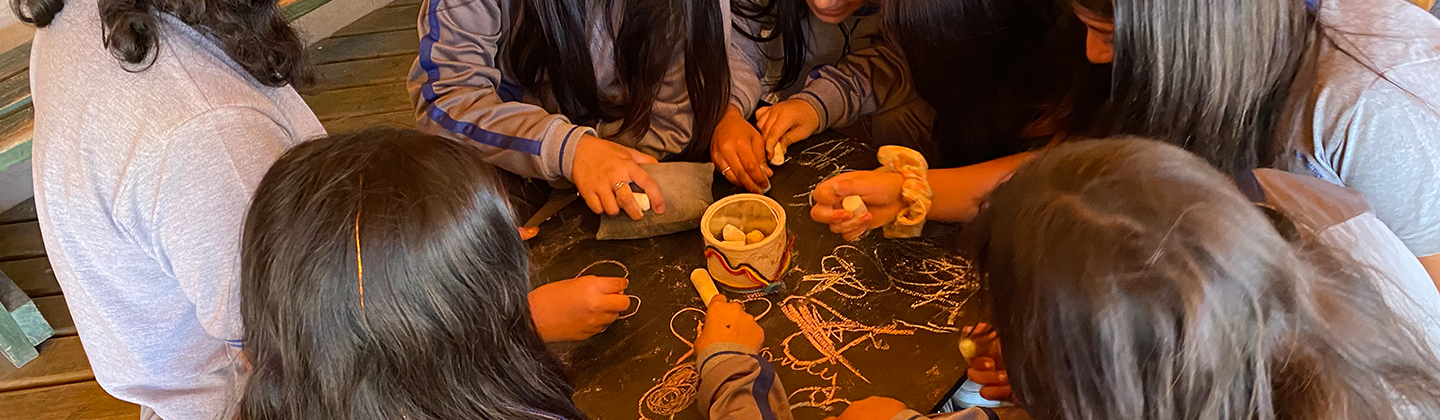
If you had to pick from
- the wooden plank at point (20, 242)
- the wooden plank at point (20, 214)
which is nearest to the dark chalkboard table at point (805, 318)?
the wooden plank at point (20, 242)

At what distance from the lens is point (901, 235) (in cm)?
105

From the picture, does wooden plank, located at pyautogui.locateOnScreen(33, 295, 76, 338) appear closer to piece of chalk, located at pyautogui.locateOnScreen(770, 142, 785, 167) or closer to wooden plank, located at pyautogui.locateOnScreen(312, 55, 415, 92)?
wooden plank, located at pyautogui.locateOnScreen(312, 55, 415, 92)

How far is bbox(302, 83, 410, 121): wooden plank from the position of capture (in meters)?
2.71

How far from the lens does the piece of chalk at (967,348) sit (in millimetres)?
849

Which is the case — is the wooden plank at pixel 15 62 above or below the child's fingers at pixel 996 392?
below

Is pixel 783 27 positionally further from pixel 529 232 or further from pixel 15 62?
pixel 15 62

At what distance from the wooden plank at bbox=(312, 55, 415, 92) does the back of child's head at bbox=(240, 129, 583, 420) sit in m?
2.35

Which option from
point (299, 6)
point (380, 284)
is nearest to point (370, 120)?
point (299, 6)

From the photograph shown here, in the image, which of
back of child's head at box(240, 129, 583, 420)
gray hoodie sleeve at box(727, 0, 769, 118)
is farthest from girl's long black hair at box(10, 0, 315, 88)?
gray hoodie sleeve at box(727, 0, 769, 118)

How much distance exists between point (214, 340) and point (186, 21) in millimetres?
405

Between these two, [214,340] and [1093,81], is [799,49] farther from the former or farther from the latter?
[214,340]

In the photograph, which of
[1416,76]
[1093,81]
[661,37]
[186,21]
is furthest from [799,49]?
[186,21]

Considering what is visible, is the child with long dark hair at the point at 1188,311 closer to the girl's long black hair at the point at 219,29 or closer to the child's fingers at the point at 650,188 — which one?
the child's fingers at the point at 650,188

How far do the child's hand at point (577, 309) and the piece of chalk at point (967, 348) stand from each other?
371 mm
